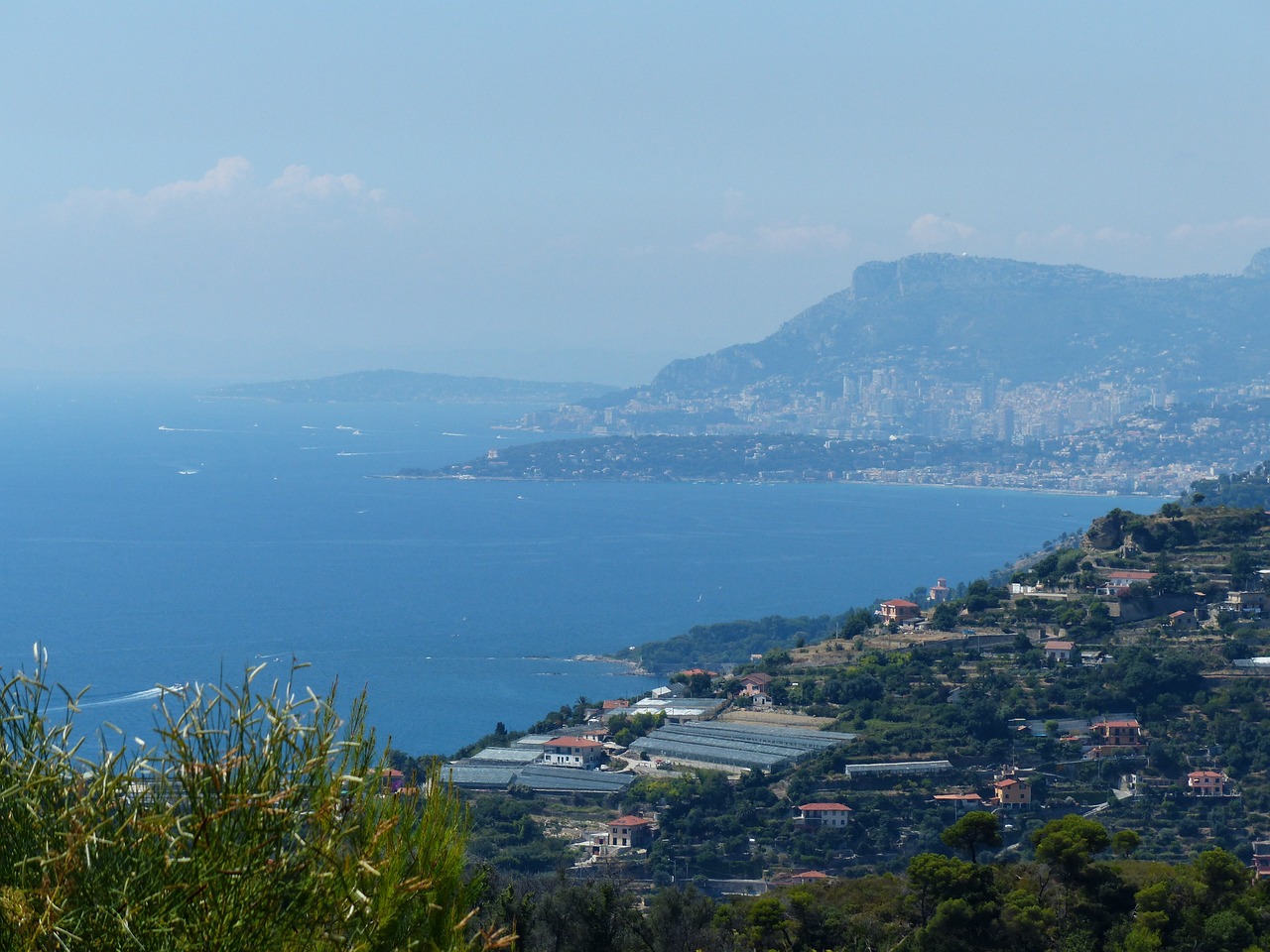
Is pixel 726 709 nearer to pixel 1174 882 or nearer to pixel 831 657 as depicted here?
→ pixel 831 657

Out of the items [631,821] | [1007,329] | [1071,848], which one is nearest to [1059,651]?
[631,821]

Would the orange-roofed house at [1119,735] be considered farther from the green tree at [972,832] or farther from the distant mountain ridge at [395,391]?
the distant mountain ridge at [395,391]

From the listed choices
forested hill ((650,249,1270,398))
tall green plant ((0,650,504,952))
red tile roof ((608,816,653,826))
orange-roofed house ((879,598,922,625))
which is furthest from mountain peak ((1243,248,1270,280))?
tall green plant ((0,650,504,952))

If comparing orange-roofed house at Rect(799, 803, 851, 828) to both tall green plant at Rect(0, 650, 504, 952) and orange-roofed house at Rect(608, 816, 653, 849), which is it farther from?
tall green plant at Rect(0, 650, 504, 952)

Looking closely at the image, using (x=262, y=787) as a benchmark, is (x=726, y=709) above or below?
below

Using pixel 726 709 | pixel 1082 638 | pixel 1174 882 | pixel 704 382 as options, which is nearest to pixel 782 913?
pixel 1174 882
